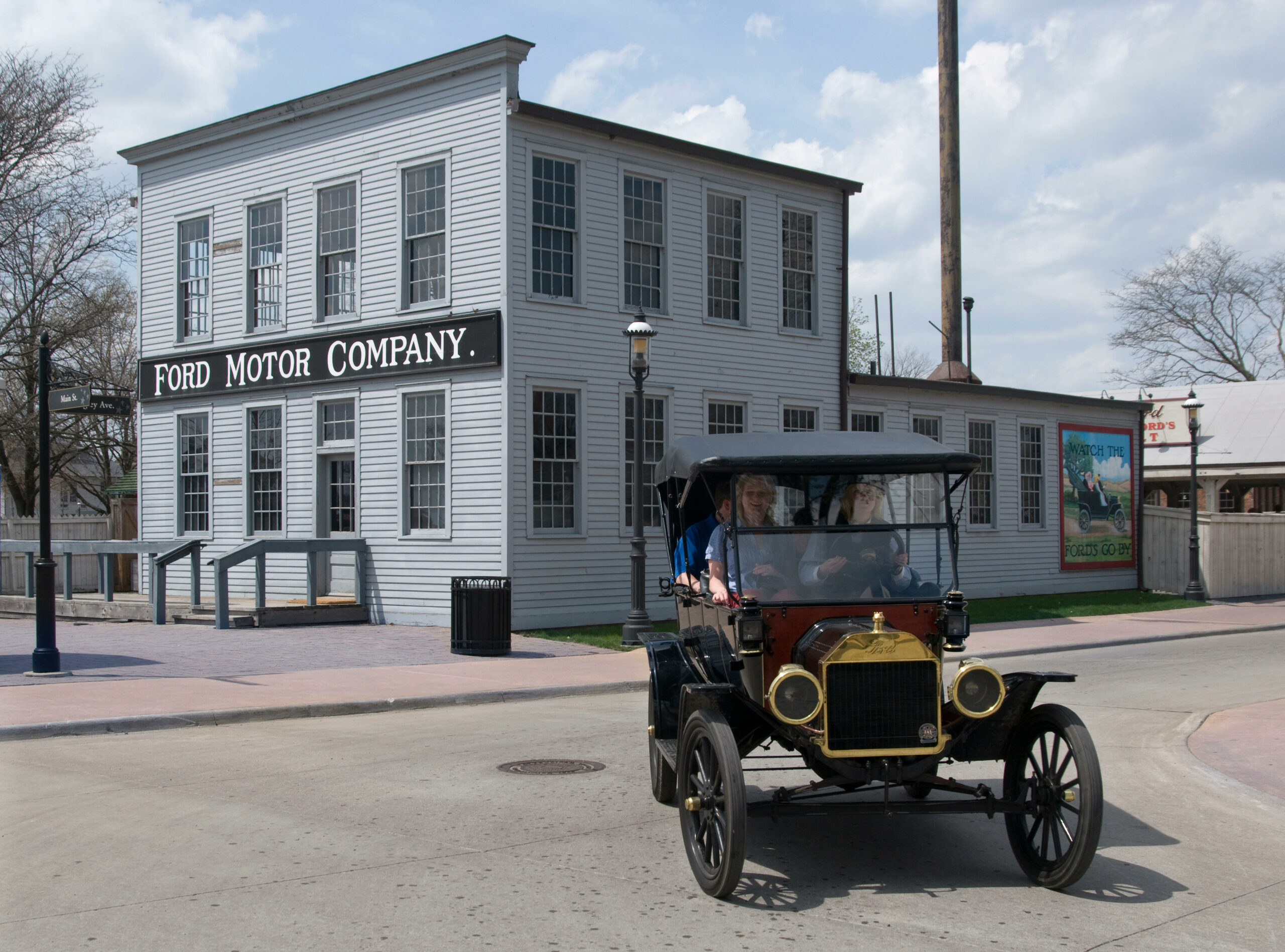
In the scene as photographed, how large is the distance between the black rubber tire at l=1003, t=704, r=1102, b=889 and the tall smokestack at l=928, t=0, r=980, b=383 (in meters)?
26.9

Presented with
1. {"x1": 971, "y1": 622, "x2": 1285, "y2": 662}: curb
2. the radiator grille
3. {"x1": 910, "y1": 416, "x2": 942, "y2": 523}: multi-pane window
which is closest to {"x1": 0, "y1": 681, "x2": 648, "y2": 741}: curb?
{"x1": 971, "y1": 622, "x2": 1285, "y2": 662}: curb

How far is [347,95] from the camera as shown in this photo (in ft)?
68.4

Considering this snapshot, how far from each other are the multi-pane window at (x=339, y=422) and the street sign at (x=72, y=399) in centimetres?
639

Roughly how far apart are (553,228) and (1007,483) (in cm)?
1316

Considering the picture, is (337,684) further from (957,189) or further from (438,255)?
(957,189)

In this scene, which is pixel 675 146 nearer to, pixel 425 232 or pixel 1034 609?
pixel 425 232

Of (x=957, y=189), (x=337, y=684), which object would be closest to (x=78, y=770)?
(x=337, y=684)

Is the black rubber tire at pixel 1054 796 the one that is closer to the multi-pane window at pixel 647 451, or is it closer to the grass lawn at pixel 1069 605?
the multi-pane window at pixel 647 451

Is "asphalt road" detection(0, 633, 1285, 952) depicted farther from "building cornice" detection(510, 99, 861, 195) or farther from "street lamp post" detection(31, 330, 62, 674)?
"building cornice" detection(510, 99, 861, 195)

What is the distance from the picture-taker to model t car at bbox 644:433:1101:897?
584 cm

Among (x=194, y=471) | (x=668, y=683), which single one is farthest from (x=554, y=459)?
(x=668, y=683)

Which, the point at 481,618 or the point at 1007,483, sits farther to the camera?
the point at 1007,483

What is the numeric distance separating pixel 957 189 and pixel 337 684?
2477 cm

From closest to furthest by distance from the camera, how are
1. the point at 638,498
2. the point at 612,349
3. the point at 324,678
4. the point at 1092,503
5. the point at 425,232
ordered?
the point at 324,678
the point at 638,498
the point at 425,232
the point at 612,349
the point at 1092,503
